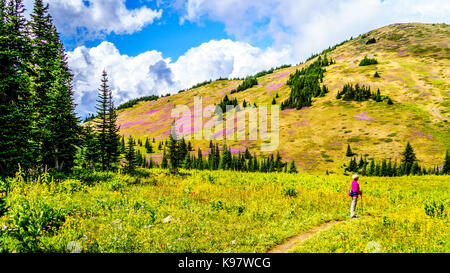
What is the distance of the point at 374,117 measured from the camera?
7838 centimetres

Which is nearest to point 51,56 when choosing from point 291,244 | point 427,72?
point 291,244

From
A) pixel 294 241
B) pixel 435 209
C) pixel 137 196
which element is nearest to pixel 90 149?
pixel 137 196

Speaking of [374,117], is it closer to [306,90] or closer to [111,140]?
[306,90]

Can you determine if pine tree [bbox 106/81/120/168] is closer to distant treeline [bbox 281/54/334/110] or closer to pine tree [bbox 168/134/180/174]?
pine tree [bbox 168/134/180/174]

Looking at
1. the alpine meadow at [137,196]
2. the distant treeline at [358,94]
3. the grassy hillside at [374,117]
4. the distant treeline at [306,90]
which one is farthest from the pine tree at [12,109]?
the distant treeline at [358,94]

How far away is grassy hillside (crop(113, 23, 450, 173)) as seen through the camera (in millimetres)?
59250

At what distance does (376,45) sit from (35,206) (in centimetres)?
21869

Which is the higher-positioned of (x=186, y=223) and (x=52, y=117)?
(x=52, y=117)

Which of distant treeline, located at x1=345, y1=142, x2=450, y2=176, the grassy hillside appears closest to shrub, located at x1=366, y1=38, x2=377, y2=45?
the grassy hillside

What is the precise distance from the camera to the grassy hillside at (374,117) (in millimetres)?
59250

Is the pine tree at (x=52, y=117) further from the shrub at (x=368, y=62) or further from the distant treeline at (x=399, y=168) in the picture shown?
the shrub at (x=368, y=62)

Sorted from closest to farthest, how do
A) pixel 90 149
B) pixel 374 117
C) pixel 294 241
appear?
pixel 294 241 → pixel 90 149 → pixel 374 117

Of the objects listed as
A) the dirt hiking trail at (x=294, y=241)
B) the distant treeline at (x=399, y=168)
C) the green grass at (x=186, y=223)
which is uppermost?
the green grass at (x=186, y=223)

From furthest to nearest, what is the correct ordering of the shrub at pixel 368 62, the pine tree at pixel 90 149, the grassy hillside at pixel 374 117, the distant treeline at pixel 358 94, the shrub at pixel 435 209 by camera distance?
the shrub at pixel 368 62, the distant treeline at pixel 358 94, the grassy hillside at pixel 374 117, the pine tree at pixel 90 149, the shrub at pixel 435 209
